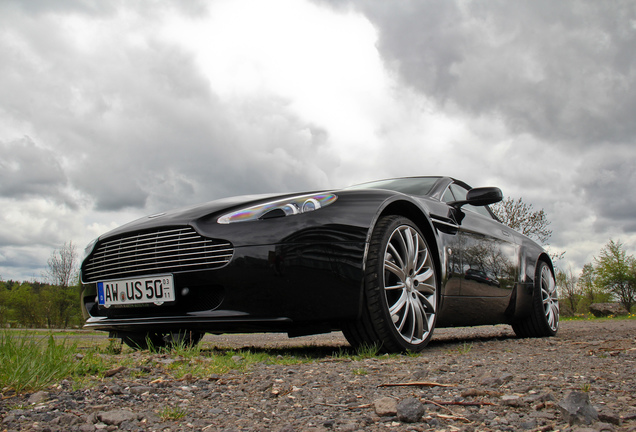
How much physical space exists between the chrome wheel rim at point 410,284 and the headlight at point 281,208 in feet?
1.53

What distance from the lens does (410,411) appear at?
146 centimetres

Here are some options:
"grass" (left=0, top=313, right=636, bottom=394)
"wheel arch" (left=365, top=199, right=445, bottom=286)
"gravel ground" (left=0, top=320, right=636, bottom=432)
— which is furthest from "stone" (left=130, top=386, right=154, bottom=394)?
"wheel arch" (left=365, top=199, right=445, bottom=286)

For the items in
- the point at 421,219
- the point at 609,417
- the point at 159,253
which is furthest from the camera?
the point at 421,219

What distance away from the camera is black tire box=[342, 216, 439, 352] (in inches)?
109

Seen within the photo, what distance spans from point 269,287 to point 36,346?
1094 millimetres

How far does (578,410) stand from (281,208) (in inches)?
69.7

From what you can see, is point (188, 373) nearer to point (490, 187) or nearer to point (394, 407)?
point (394, 407)

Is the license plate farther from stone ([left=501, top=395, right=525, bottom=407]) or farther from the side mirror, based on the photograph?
the side mirror

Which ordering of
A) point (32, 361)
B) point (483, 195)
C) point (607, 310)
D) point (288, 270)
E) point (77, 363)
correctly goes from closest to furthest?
point (32, 361)
point (77, 363)
point (288, 270)
point (483, 195)
point (607, 310)

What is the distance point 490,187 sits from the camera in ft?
13.6

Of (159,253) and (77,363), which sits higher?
(159,253)

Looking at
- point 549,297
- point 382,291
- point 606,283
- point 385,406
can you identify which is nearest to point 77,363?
point 385,406

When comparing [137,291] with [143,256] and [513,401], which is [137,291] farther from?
[513,401]

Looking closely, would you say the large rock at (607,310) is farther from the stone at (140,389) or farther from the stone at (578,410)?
the stone at (140,389)
